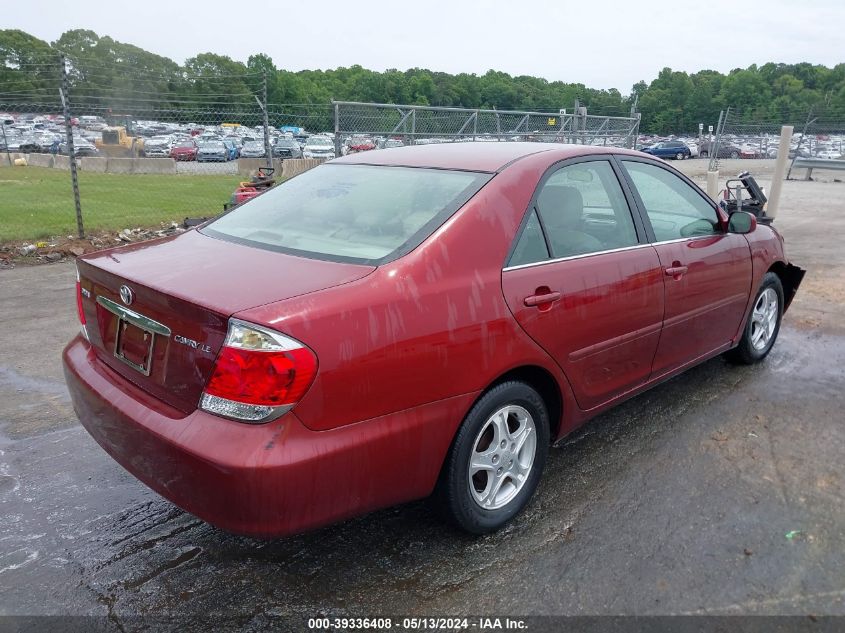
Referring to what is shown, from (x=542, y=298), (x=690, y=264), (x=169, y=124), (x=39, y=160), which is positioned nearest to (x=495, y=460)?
(x=542, y=298)

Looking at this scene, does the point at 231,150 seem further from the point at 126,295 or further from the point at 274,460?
the point at 274,460

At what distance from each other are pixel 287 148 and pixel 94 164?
704 centimetres

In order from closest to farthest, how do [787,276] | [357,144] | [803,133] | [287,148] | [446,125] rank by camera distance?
[787,276]
[357,144]
[446,125]
[803,133]
[287,148]

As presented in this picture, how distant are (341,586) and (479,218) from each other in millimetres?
1534

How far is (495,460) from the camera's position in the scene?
9.22 ft

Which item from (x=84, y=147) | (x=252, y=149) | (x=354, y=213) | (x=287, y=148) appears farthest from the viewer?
(x=252, y=149)

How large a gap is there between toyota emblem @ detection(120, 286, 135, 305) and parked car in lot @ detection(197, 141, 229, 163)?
30939 mm

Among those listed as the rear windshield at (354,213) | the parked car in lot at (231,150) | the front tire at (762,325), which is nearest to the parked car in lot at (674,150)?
the parked car in lot at (231,150)

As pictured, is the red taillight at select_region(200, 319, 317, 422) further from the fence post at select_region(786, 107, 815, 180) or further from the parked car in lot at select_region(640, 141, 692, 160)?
the parked car in lot at select_region(640, 141, 692, 160)

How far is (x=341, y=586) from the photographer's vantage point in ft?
8.30

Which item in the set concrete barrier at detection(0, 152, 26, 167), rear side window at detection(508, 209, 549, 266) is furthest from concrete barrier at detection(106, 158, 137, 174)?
rear side window at detection(508, 209, 549, 266)

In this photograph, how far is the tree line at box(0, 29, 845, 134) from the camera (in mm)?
12273

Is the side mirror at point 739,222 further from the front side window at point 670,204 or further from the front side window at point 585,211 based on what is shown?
the front side window at point 585,211

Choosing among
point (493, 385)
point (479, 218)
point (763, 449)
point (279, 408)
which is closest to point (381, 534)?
point (493, 385)
